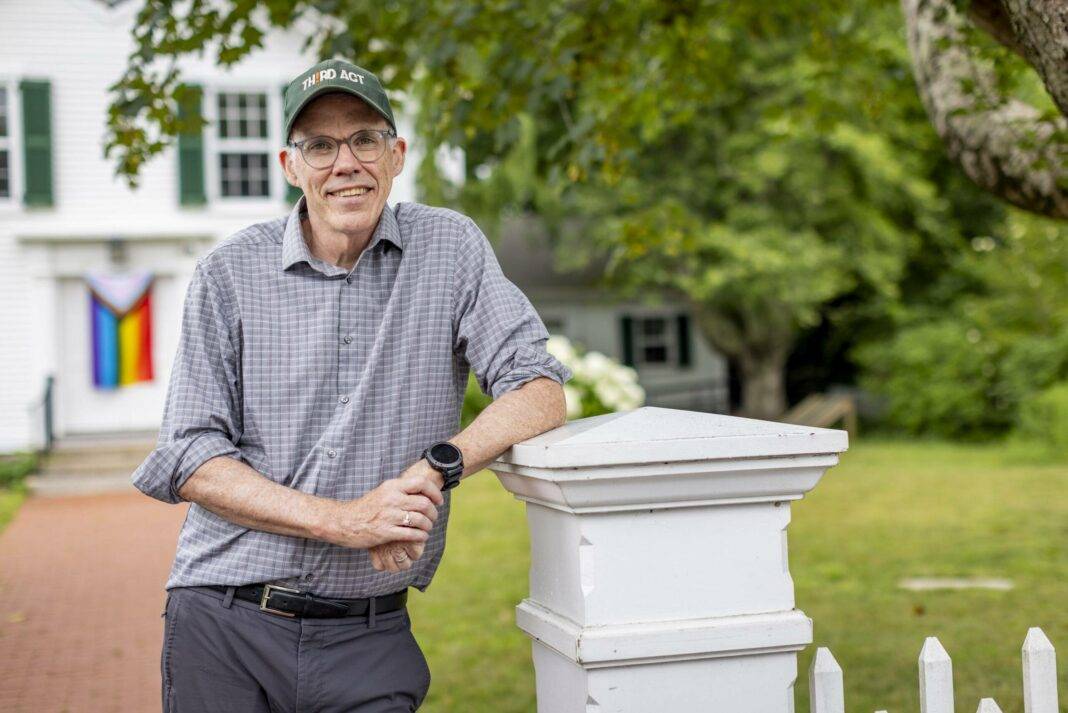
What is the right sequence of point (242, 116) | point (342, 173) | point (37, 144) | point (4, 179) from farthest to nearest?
point (242, 116)
point (4, 179)
point (37, 144)
point (342, 173)

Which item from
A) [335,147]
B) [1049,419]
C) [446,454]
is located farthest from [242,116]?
[446,454]

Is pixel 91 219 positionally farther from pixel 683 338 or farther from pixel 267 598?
pixel 267 598

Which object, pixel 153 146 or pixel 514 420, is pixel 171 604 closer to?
pixel 514 420

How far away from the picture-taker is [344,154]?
95.7 inches

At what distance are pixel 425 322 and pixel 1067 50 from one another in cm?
165

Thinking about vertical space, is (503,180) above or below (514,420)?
above

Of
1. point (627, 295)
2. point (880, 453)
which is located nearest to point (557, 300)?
point (627, 295)

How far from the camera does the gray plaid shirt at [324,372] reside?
7.56 ft

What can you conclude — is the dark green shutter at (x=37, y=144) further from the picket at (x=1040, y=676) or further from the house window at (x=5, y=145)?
the picket at (x=1040, y=676)

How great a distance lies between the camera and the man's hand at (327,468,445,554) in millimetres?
2180

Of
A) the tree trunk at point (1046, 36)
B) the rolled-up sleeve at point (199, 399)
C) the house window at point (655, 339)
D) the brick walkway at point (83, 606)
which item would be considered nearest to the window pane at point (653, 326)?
the house window at point (655, 339)

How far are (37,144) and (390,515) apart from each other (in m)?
16.0

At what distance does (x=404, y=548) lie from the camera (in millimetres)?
2219

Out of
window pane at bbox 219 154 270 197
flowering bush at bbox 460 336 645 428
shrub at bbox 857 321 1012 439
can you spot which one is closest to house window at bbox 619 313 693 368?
shrub at bbox 857 321 1012 439
